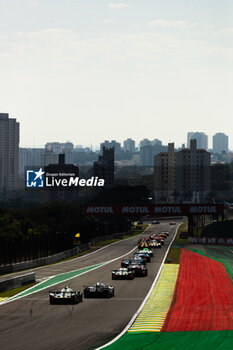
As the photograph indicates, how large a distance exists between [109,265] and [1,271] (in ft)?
49.0

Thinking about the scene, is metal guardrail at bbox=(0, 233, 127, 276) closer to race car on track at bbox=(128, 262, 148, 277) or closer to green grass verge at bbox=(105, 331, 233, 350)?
race car on track at bbox=(128, 262, 148, 277)

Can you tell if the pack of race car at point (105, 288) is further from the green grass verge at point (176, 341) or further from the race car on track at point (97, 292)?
the green grass verge at point (176, 341)

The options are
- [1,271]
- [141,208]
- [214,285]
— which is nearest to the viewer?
[214,285]

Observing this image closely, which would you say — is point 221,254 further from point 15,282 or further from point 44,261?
point 15,282

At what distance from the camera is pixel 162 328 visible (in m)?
31.8

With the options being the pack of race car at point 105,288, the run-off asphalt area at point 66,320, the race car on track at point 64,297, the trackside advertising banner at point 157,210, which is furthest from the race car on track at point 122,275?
the trackside advertising banner at point 157,210

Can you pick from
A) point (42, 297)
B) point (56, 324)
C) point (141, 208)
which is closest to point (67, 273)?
point (42, 297)

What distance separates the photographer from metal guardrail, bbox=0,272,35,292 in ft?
151

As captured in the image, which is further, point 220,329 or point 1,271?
point 1,271

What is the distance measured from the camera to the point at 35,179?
177 m

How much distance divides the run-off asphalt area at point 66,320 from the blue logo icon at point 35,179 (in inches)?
4999

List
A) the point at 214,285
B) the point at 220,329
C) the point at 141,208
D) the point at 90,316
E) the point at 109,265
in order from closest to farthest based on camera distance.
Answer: the point at 220,329
the point at 90,316
the point at 214,285
the point at 109,265
the point at 141,208

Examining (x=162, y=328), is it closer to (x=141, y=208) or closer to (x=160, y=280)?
(x=160, y=280)

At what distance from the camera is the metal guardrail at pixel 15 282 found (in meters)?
46.0
